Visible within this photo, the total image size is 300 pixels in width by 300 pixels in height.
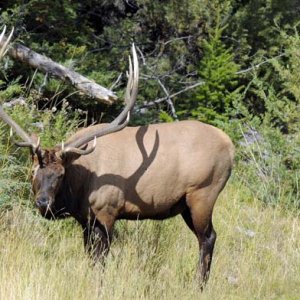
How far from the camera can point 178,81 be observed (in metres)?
14.2

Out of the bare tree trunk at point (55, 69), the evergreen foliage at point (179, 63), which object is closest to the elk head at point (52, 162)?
the evergreen foliage at point (179, 63)

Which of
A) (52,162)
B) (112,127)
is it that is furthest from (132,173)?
(52,162)

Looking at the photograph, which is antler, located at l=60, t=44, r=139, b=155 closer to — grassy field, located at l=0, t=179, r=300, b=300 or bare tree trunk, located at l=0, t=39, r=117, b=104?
grassy field, located at l=0, t=179, r=300, b=300

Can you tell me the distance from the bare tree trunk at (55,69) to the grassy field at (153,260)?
2259 mm

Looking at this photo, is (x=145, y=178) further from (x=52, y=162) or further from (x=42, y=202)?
(x=42, y=202)

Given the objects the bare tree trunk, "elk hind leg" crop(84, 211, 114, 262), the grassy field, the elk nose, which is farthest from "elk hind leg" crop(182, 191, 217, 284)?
the bare tree trunk

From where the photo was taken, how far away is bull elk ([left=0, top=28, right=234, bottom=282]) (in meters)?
7.52

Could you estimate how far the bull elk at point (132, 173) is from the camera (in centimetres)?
752

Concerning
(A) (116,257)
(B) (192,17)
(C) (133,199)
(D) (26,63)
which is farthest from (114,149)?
(B) (192,17)

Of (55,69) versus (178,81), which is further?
(178,81)

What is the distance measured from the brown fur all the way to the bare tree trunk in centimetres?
286

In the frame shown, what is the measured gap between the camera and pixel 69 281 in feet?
22.8

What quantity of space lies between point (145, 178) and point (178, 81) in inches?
260

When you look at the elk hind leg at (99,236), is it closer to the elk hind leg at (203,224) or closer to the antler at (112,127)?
the antler at (112,127)
